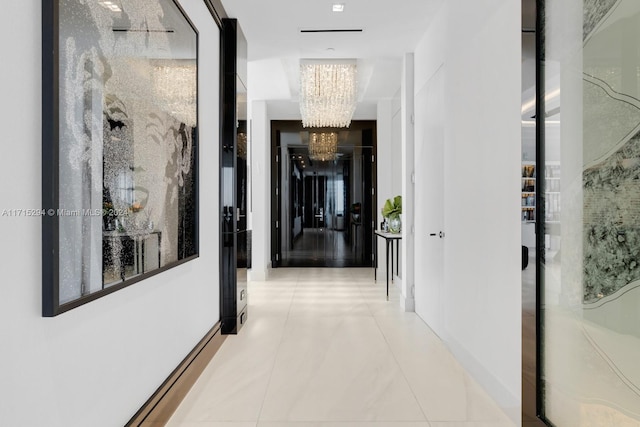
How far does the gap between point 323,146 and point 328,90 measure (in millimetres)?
2726

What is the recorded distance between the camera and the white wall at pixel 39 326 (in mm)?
1242

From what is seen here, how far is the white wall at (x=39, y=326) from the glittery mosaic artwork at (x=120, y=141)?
0.28ft

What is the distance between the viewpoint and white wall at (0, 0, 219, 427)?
1242 millimetres

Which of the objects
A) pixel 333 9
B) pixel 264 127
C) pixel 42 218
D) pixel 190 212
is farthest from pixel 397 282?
pixel 42 218

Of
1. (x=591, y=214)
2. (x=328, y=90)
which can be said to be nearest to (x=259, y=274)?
(x=328, y=90)

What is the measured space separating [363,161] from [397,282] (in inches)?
107

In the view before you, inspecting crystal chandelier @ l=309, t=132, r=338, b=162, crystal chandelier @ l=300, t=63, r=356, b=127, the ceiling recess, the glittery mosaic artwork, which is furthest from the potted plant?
the glittery mosaic artwork

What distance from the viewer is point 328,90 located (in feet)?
19.2

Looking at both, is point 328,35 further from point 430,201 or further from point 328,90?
point 430,201

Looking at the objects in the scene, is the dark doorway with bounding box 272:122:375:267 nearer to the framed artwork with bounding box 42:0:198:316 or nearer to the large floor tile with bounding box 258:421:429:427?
the framed artwork with bounding box 42:0:198:316

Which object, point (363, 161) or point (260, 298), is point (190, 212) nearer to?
point (260, 298)

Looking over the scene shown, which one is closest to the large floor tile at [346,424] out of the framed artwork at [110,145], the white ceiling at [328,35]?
the framed artwork at [110,145]

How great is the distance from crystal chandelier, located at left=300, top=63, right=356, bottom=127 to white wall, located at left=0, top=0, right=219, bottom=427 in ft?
12.9

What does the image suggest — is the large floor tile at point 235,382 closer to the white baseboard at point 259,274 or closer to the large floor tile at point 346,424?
the large floor tile at point 346,424
